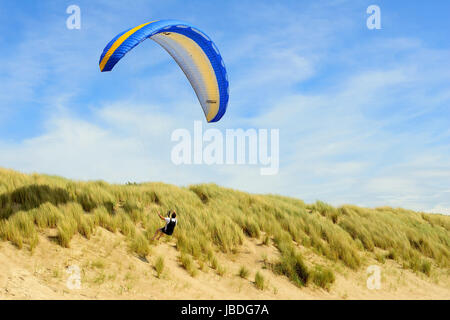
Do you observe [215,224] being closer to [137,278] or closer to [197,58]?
[137,278]

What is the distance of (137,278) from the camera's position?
10750 mm

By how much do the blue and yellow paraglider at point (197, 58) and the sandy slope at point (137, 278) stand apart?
21.0ft

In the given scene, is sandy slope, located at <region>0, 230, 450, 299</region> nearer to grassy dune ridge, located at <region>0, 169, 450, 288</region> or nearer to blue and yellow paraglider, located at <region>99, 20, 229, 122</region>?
grassy dune ridge, located at <region>0, 169, 450, 288</region>

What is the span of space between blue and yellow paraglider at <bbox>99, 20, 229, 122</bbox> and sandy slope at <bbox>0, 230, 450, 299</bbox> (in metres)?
6.40

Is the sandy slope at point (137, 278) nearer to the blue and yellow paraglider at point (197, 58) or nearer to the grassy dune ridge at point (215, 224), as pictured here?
the grassy dune ridge at point (215, 224)

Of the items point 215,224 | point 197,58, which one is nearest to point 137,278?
point 215,224

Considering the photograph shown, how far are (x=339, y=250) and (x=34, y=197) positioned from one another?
41.5 feet

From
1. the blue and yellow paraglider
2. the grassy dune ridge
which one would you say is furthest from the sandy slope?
the blue and yellow paraglider

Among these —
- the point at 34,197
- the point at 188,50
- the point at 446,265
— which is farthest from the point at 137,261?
the point at 446,265

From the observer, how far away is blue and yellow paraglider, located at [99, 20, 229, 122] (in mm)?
12852

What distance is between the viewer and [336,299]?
12.7m

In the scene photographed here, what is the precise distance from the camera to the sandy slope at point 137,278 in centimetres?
956

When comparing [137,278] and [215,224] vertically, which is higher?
[215,224]

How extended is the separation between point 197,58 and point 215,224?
23.2 ft
